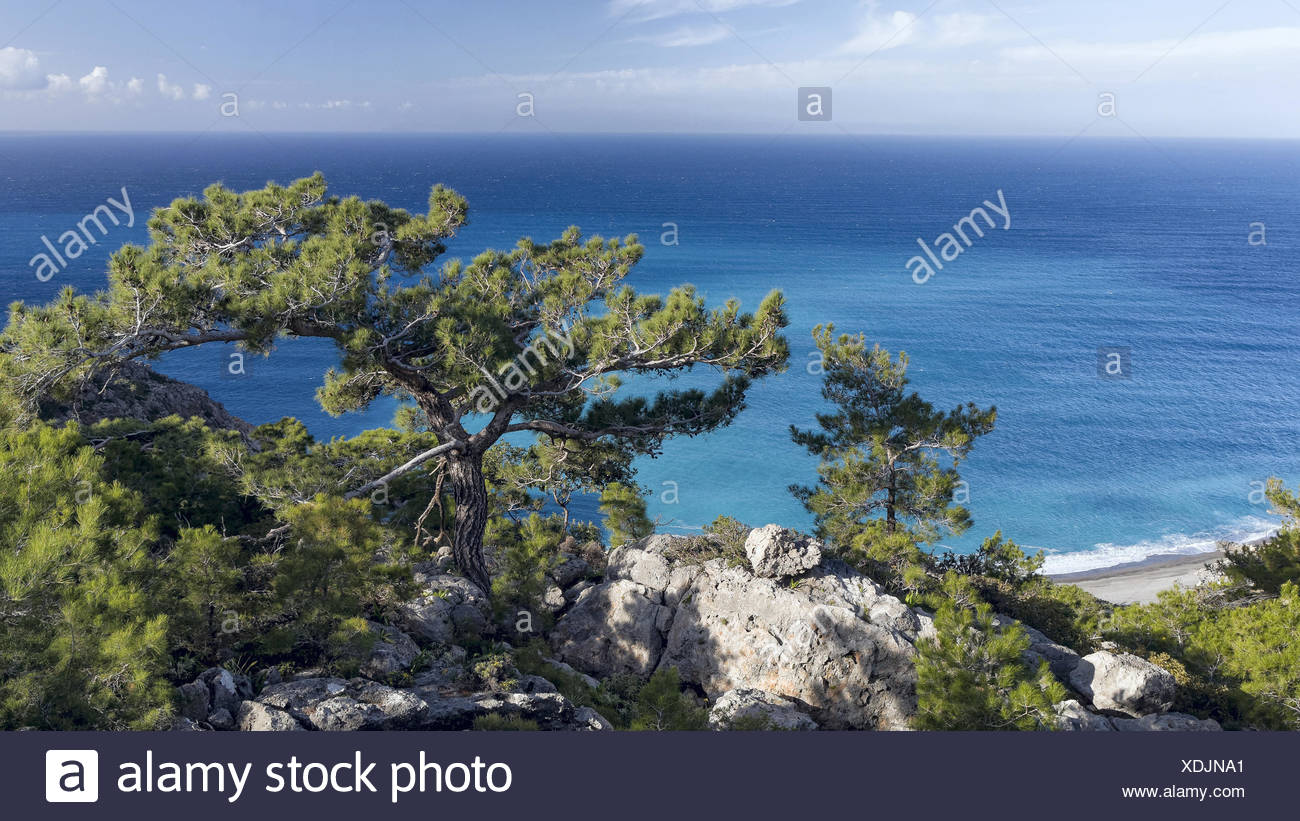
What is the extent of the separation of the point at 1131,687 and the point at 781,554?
5.46m

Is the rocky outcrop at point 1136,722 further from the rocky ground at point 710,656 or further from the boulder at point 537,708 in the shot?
the boulder at point 537,708

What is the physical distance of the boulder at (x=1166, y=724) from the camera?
10.6 metres

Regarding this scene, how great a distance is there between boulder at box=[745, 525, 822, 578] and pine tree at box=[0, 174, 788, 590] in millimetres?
2299

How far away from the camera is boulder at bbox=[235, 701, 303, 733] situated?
7.32m

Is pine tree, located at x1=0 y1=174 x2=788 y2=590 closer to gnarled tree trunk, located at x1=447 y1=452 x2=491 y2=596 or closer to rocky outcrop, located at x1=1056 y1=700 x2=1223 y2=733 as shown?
gnarled tree trunk, located at x1=447 y1=452 x2=491 y2=596

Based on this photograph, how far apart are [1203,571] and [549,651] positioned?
31978mm

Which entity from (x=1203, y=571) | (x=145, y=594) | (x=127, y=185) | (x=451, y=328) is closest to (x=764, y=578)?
(x=451, y=328)

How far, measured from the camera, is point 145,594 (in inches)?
284

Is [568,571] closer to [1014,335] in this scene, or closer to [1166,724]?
[1166,724]

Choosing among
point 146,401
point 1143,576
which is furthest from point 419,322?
point 1143,576

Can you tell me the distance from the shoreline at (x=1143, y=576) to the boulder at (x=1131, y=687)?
20.3 metres

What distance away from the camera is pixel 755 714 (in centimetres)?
925

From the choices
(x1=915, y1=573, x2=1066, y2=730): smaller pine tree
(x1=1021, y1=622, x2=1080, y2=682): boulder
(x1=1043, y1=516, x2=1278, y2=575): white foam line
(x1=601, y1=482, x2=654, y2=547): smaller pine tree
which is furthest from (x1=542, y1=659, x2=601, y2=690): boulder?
(x1=1043, y1=516, x2=1278, y2=575): white foam line

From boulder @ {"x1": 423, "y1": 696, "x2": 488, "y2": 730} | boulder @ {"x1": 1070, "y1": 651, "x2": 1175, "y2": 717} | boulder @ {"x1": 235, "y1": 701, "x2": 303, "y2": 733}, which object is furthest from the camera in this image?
boulder @ {"x1": 1070, "y1": 651, "x2": 1175, "y2": 717}
